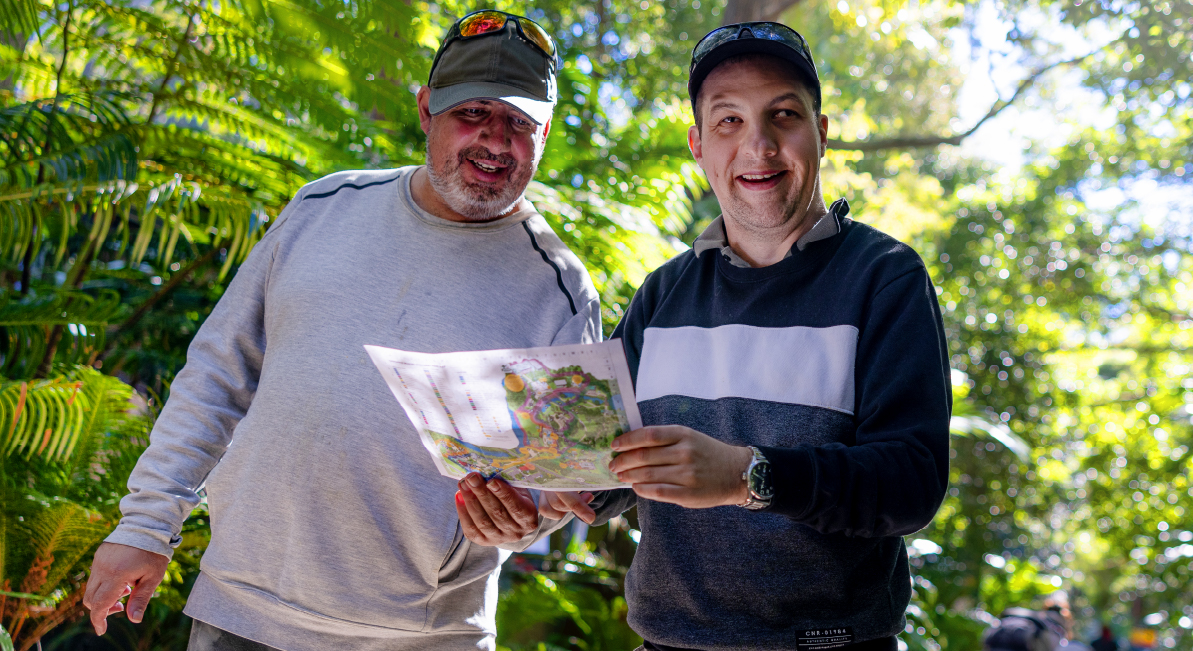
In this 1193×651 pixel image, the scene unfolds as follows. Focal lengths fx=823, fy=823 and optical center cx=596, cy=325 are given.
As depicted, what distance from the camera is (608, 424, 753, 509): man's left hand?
41.8 inches

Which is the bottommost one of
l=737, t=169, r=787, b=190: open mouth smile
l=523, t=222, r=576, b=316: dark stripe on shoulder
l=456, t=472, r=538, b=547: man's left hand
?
l=456, t=472, r=538, b=547: man's left hand

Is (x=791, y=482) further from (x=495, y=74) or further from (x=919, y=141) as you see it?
(x=919, y=141)

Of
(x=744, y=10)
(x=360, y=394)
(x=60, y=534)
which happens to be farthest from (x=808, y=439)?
(x=744, y=10)

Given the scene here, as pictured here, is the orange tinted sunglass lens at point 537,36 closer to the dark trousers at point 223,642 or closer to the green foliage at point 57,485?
the dark trousers at point 223,642

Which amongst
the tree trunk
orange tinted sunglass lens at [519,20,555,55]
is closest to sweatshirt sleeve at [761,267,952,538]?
orange tinted sunglass lens at [519,20,555,55]

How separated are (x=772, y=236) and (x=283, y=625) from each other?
1159 millimetres

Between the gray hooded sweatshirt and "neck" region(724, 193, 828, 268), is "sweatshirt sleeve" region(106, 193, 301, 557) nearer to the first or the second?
the gray hooded sweatshirt

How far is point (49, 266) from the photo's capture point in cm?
388

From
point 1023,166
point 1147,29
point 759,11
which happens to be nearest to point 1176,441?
point 1023,166

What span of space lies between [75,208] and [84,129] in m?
0.37

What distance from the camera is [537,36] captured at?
6.14 ft

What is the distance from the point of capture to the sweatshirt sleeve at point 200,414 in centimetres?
156

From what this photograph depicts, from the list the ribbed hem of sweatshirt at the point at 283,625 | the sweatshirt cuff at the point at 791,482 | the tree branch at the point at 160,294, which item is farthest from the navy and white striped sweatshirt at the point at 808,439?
the tree branch at the point at 160,294

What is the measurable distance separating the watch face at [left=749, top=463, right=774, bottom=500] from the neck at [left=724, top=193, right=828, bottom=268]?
1.66ft
